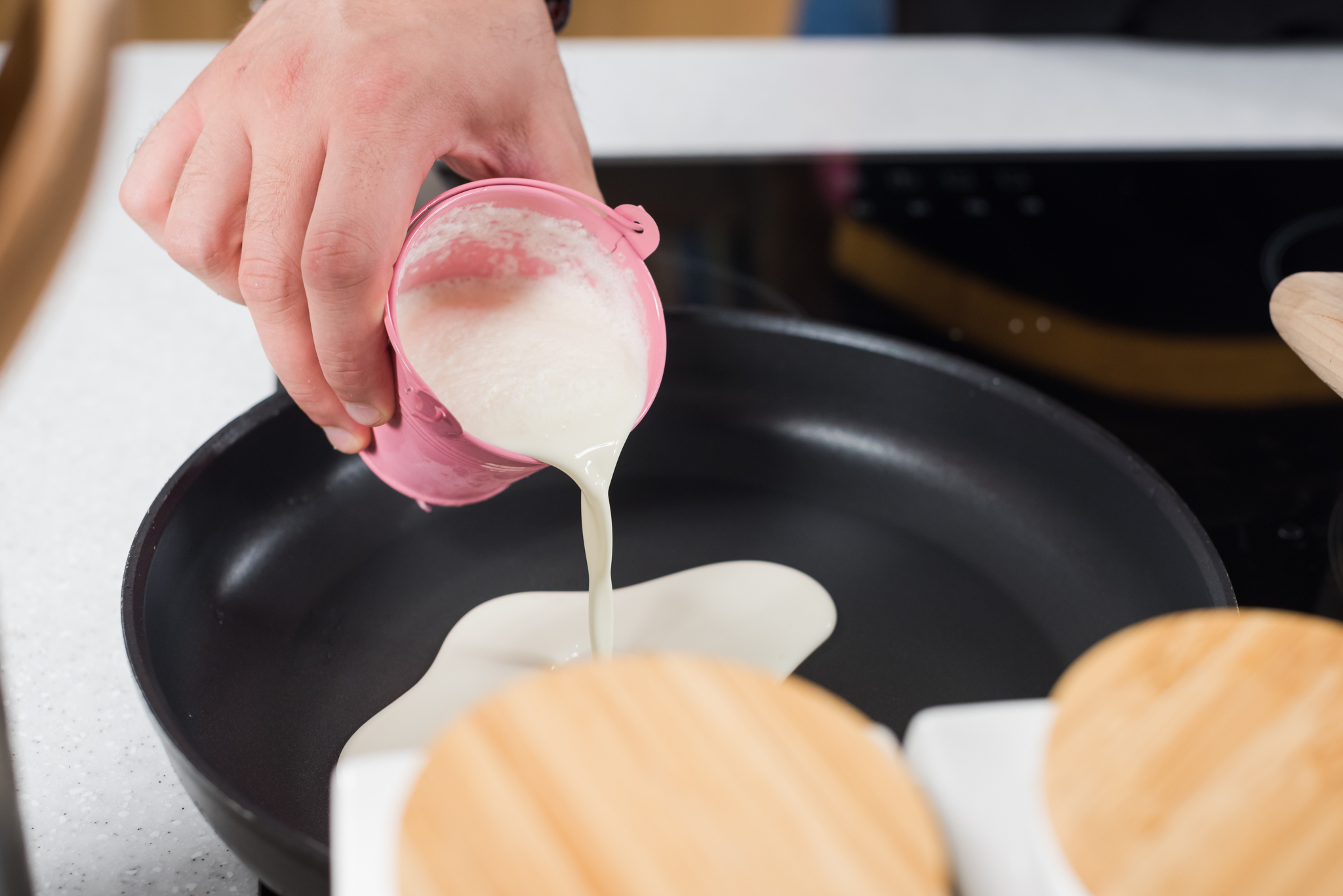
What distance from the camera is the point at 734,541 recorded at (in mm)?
691

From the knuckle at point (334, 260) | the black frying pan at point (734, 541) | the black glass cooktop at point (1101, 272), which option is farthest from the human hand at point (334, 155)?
the black glass cooktop at point (1101, 272)

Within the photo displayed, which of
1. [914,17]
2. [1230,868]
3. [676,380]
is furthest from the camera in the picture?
[914,17]

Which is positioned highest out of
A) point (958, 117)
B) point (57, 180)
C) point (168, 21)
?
point (57, 180)

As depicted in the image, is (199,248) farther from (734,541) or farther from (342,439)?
(734,541)

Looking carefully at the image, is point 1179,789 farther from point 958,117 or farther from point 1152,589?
point 958,117

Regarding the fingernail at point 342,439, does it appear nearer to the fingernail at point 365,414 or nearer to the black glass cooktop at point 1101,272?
the fingernail at point 365,414

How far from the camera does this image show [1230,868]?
0.23m

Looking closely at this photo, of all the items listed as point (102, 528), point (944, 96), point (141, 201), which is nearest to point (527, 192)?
point (141, 201)

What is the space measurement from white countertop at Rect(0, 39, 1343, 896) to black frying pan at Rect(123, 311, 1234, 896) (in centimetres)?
5

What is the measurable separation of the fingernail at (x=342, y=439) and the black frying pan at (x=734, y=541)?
8cm

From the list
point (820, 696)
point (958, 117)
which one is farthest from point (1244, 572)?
point (958, 117)

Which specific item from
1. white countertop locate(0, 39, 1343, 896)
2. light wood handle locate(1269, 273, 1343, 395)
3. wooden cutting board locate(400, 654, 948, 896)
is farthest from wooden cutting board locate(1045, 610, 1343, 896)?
light wood handle locate(1269, 273, 1343, 395)

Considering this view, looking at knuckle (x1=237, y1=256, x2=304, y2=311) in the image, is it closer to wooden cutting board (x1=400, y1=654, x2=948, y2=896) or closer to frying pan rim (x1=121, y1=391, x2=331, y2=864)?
frying pan rim (x1=121, y1=391, x2=331, y2=864)

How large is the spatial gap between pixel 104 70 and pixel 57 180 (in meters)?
0.02
